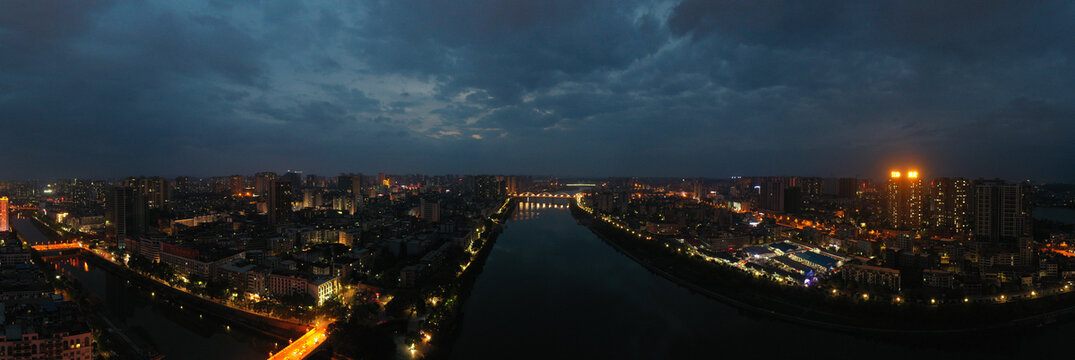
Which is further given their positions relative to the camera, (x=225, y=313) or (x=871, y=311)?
(x=225, y=313)

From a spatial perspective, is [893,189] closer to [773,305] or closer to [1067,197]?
[773,305]

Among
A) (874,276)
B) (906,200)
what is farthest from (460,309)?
(906,200)

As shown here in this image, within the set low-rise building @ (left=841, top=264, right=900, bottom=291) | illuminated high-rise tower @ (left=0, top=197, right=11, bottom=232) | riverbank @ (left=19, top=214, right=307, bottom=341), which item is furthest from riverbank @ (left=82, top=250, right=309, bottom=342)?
low-rise building @ (left=841, top=264, right=900, bottom=291)

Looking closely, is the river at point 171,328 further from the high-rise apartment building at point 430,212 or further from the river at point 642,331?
the high-rise apartment building at point 430,212

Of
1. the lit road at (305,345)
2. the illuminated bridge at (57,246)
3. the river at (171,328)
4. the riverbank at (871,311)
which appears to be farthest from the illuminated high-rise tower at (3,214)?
the riverbank at (871,311)

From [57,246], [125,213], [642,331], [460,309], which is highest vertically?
[125,213]

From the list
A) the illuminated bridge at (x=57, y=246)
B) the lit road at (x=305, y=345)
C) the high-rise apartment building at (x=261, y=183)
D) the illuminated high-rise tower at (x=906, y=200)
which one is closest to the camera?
the lit road at (x=305, y=345)

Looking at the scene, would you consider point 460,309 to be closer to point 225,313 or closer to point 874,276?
point 225,313
